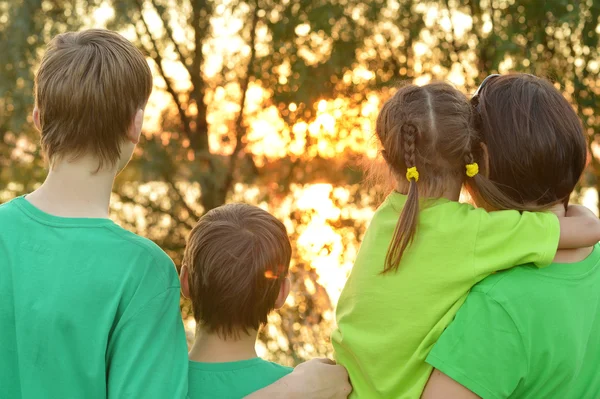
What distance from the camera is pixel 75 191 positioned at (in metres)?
1.44

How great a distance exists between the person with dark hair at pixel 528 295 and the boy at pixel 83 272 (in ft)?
1.76

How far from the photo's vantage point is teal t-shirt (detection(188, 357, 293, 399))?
1.68 meters

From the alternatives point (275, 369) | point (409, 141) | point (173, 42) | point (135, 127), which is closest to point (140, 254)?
point (135, 127)

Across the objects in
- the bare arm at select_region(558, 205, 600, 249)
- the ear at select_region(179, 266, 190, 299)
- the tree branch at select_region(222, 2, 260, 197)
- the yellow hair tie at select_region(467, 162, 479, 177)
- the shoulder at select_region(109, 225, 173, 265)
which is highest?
the yellow hair tie at select_region(467, 162, 479, 177)

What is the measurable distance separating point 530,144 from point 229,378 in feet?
2.62

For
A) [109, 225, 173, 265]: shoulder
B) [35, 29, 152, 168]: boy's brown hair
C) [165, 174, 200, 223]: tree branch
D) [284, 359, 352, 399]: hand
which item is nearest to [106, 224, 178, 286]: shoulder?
[109, 225, 173, 265]: shoulder

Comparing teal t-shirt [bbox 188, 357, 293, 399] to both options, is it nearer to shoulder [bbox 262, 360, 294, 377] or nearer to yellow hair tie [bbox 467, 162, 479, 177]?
shoulder [bbox 262, 360, 294, 377]

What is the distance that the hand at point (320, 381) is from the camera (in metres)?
1.65

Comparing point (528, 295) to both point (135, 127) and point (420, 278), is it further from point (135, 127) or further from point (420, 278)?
point (135, 127)

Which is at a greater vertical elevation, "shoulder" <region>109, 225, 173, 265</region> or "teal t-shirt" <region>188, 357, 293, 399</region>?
"shoulder" <region>109, 225, 173, 265</region>

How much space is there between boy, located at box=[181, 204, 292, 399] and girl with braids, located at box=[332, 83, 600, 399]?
0.61 feet

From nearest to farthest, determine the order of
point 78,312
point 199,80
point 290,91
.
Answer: point 78,312 → point 290,91 → point 199,80

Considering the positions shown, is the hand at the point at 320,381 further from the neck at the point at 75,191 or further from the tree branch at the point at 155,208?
the tree branch at the point at 155,208

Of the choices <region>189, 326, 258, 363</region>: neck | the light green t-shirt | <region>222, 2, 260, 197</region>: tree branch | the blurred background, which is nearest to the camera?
the light green t-shirt
